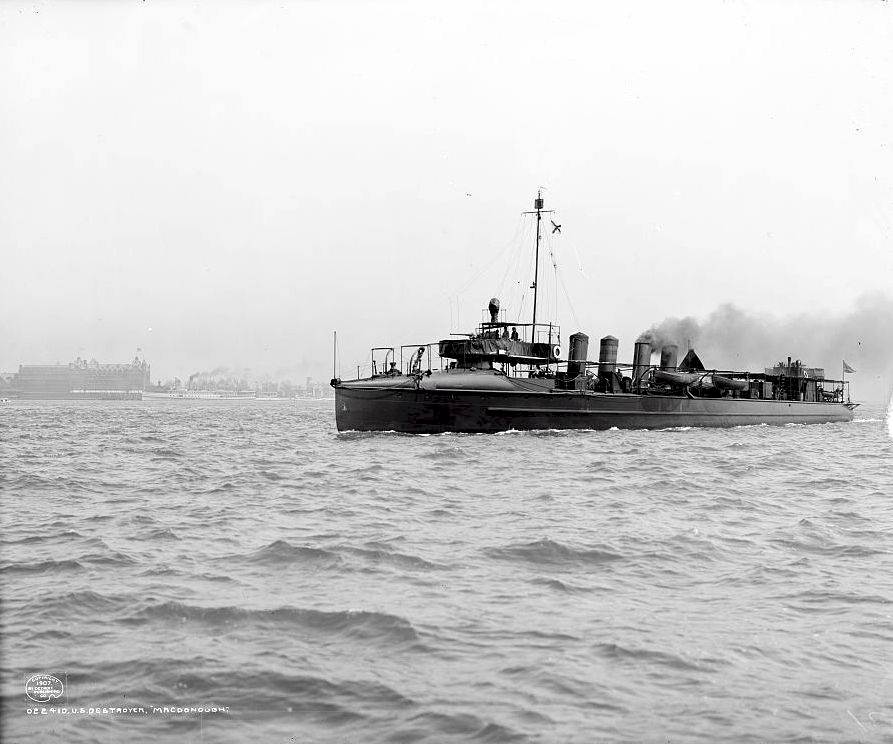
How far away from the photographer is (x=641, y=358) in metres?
38.8

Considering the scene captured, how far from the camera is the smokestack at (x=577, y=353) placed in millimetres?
34219

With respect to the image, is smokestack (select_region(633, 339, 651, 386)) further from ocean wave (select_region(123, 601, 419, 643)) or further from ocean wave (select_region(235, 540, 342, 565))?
ocean wave (select_region(123, 601, 419, 643))

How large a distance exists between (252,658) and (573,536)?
5.38m

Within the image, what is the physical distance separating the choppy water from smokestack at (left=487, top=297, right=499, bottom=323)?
18.3 meters

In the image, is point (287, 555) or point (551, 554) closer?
point (287, 555)

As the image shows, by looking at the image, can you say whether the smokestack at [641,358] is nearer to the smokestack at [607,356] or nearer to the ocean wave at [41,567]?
the smokestack at [607,356]

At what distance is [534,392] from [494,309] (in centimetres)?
449

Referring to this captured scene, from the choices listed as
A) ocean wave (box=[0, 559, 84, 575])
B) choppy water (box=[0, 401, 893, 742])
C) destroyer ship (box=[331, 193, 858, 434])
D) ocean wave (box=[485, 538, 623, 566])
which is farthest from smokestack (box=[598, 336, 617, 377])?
ocean wave (box=[0, 559, 84, 575])

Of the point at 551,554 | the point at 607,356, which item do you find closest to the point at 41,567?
the point at 551,554

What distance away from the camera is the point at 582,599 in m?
7.25

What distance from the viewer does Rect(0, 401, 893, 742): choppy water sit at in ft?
15.6

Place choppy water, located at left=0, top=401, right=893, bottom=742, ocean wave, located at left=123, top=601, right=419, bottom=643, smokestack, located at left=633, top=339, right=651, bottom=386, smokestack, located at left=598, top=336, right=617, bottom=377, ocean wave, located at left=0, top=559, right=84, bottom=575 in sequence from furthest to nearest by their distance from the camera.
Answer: smokestack, located at left=633, top=339, right=651, bottom=386, smokestack, located at left=598, top=336, right=617, bottom=377, ocean wave, located at left=0, top=559, right=84, bottom=575, ocean wave, located at left=123, top=601, right=419, bottom=643, choppy water, located at left=0, top=401, right=893, bottom=742

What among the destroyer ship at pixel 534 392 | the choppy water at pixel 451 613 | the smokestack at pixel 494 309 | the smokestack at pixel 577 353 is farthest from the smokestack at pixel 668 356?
the choppy water at pixel 451 613

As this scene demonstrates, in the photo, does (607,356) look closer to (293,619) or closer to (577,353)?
(577,353)
